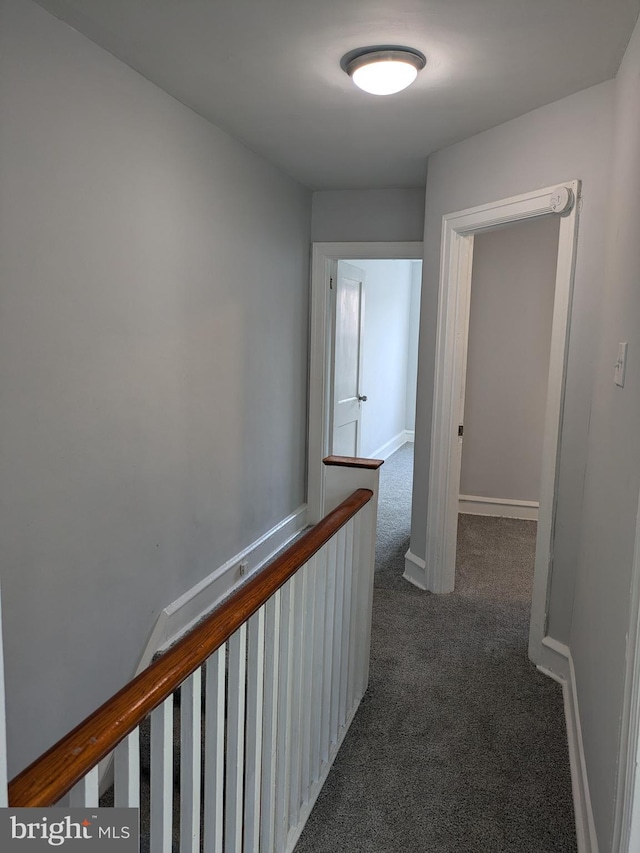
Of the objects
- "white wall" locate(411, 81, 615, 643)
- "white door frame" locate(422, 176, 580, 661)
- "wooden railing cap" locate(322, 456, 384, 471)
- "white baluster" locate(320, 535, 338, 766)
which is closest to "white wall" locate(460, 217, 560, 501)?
"white door frame" locate(422, 176, 580, 661)

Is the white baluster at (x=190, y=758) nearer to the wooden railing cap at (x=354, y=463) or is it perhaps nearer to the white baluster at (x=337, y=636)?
the white baluster at (x=337, y=636)

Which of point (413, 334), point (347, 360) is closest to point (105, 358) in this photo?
point (347, 360)

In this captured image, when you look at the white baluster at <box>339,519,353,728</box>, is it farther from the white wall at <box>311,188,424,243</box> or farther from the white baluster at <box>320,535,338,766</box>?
the white wall at <box>311,188,424,243</box>

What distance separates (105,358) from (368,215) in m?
2.62

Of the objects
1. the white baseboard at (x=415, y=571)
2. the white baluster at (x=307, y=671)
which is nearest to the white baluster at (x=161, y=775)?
the white baluster at (x=307, y=671)

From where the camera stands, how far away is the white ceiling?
1.94 metres

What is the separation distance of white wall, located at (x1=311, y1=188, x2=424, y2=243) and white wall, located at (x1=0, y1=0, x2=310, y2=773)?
0.94m

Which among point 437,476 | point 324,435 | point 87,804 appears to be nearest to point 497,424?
point 324,435

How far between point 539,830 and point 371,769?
0.55 metres

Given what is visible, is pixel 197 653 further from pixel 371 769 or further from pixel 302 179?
pixel 302 179

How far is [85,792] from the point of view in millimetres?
919

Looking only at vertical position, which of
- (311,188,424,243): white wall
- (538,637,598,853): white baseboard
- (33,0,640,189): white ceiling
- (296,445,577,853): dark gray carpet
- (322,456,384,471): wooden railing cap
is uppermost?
(33,0,640,189): white ceiling

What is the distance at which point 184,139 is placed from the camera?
9.17ft

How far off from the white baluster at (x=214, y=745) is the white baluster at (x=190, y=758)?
0.24 feet
